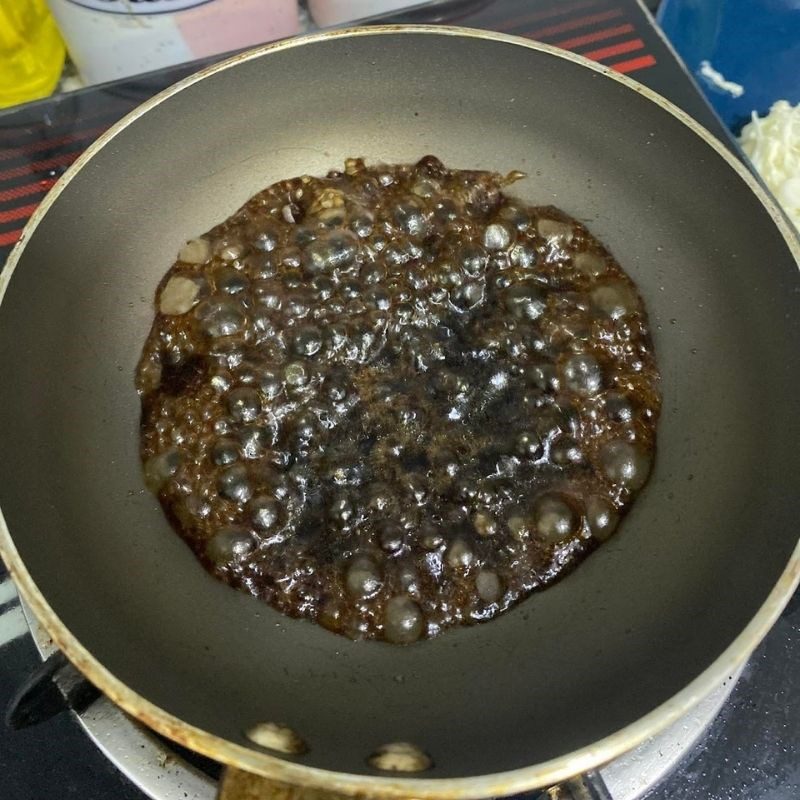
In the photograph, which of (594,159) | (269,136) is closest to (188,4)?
(269,136)

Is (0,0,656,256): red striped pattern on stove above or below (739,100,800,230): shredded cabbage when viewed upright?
above

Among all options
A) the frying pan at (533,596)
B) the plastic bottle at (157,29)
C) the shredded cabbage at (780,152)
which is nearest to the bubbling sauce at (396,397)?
the frying pan at (533,596)

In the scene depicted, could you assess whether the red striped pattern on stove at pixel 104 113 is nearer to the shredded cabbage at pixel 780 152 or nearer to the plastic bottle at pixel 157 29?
the plastic bottle at pixel 157 29

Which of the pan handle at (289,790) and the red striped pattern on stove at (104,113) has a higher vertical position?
the red striped pattern on stove at (104,113)

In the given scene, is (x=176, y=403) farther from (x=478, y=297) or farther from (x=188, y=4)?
(x=188, y=4)

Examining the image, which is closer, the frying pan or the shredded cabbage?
the frying pan

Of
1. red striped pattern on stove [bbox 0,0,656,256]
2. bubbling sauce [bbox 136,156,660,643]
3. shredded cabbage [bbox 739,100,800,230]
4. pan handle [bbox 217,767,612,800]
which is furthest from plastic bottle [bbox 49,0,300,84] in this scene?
pan handle [bbox 217,767,612,800]

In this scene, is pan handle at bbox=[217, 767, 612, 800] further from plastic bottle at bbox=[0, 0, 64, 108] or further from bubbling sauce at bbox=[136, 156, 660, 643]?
plastic bottle at bbox=[0, 0, 64, 108]
